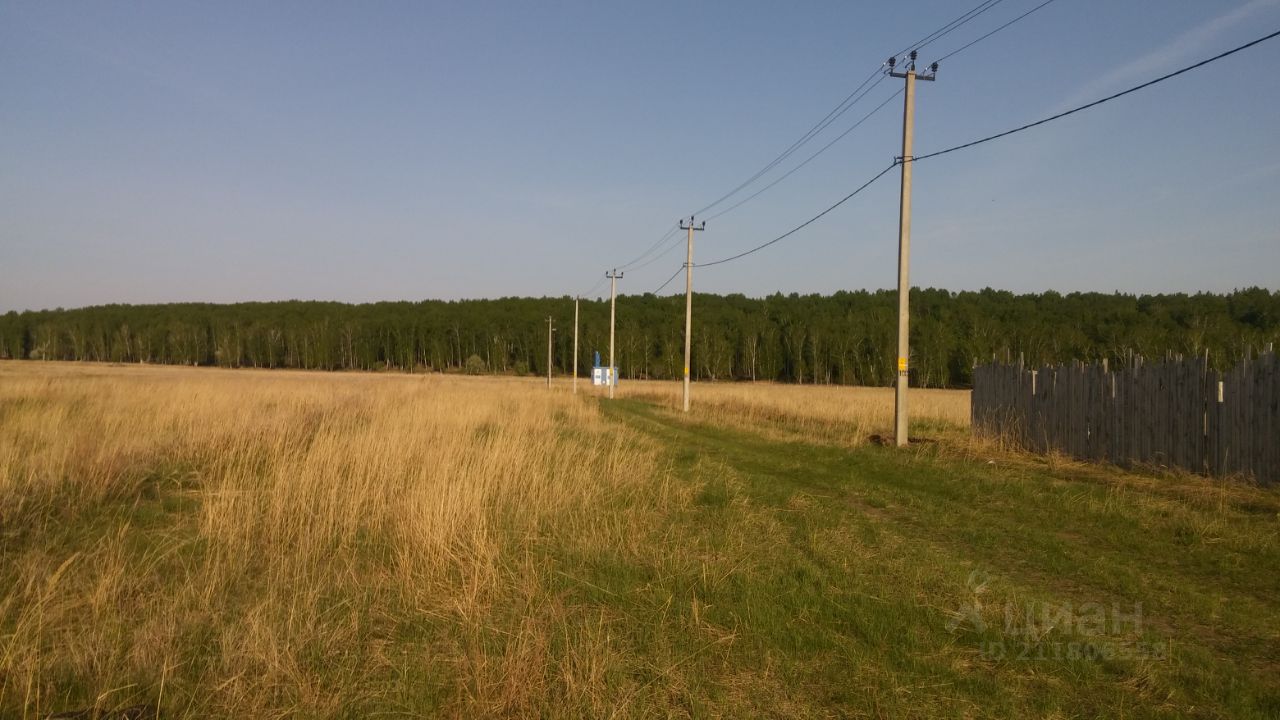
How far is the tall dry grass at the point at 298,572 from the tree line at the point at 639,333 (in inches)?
2705

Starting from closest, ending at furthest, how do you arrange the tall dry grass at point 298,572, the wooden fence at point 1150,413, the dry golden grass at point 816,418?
the tall dry grass at point 298,572, the wooden fence at point 1150,413, the dry golden grass at point 816,418

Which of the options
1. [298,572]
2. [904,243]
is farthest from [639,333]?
[298,572]

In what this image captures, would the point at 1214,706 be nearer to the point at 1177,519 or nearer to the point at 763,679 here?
the point at 763,679

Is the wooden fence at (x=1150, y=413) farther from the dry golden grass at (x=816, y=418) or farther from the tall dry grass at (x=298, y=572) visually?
the tall dry grass at (x=298, y=572)

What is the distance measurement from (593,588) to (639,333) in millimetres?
92434

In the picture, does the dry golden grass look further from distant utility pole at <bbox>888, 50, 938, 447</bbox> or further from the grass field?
the grass field

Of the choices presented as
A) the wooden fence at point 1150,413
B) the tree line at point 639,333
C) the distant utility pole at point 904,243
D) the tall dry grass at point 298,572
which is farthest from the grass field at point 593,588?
the tree line at point 639,333

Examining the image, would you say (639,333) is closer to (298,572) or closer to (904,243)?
(904,243)

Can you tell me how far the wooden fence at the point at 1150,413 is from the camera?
390 inches

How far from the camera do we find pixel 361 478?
300 inches

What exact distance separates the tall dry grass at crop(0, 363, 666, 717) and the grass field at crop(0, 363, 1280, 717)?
0.03 m

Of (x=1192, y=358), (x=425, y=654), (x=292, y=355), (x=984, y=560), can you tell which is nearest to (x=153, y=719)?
(x=425, y=654)

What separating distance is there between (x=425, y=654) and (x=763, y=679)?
5.78ft

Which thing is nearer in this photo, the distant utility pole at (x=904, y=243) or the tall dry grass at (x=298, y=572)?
the tall dry grass at (x=298, y=572)
